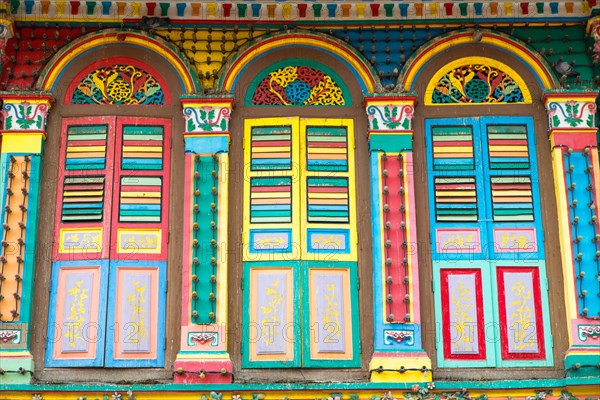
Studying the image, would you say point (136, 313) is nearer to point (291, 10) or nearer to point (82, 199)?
point (82, 199)

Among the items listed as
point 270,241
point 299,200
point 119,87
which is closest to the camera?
point 270,241

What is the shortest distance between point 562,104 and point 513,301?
2.31m

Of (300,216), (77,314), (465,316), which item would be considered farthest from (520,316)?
(77,314)

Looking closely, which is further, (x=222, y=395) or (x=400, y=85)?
(x=400, y=85)

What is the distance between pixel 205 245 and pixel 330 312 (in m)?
1.51

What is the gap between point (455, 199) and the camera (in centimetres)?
1243

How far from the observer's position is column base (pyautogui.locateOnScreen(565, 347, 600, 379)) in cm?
1157

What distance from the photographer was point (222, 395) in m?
11.5

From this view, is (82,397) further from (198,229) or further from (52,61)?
(52,61)

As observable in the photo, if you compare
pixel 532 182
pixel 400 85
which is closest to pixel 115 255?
pixel 400 85

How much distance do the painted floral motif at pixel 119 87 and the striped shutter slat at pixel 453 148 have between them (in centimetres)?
313

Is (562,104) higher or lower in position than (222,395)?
higher

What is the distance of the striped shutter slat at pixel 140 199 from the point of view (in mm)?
12328

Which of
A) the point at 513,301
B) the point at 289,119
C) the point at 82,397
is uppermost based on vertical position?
the point at 289,119
